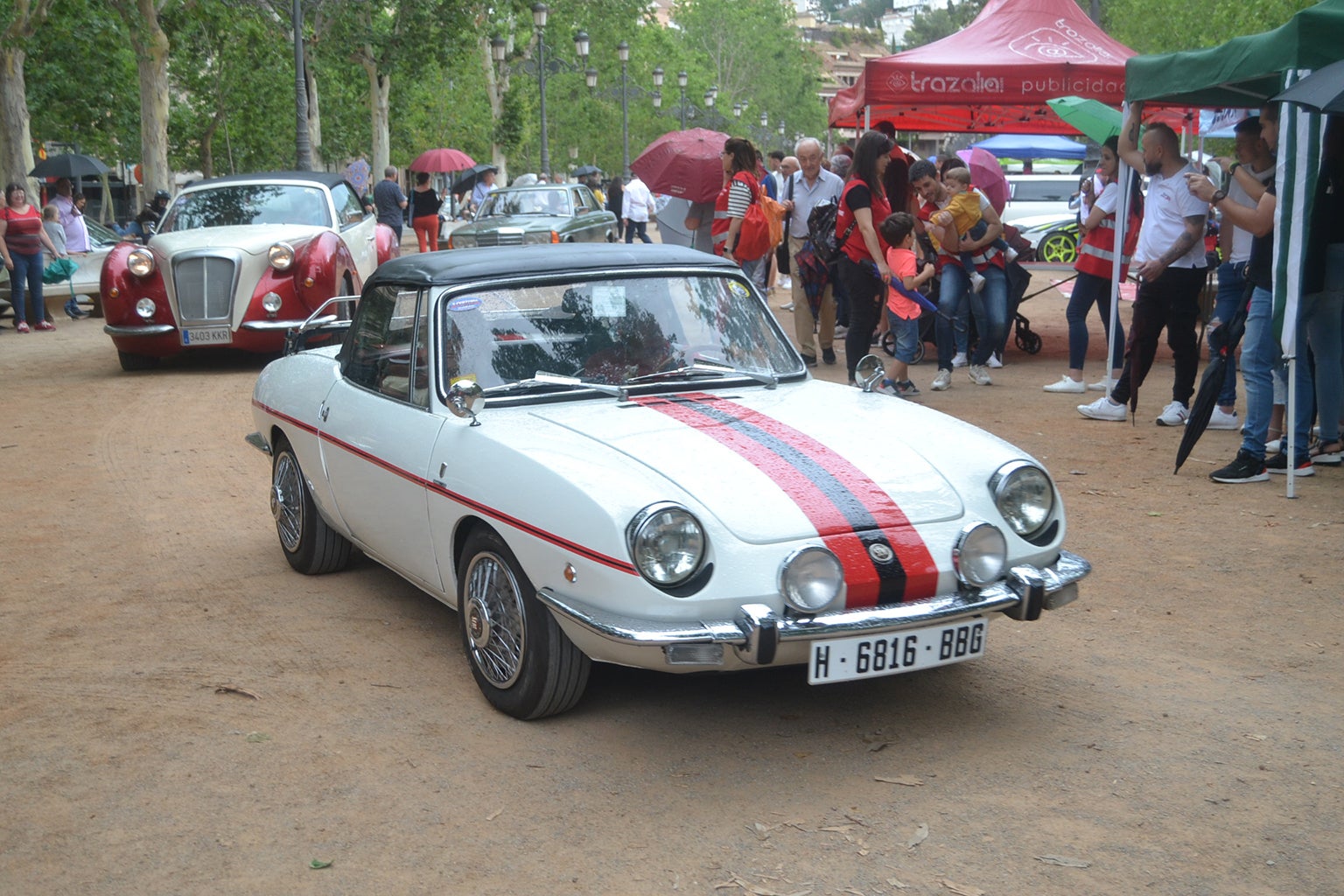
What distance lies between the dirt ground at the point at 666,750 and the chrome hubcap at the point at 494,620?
19 centimetres

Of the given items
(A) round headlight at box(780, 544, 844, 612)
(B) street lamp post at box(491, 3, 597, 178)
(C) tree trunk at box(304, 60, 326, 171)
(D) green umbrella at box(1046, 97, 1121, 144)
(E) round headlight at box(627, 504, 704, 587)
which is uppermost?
(B) street lamp post at box(491, 3, 597, 178)

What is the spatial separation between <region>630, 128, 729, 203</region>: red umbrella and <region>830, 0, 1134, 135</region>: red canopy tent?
2.30 m

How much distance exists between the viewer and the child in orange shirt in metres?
9.20

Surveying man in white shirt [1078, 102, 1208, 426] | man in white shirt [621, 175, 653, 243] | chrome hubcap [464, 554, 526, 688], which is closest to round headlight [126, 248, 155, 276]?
man in white shirt [1078, 102, 1208, 426]

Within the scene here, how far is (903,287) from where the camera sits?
9.34m

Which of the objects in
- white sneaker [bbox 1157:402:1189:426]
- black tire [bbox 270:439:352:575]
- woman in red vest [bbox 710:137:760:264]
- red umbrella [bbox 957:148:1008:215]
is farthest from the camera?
red umbrella [bbox 957:148:1008:215]

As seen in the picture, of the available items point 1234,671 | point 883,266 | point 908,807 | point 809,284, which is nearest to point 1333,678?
point 1234,671

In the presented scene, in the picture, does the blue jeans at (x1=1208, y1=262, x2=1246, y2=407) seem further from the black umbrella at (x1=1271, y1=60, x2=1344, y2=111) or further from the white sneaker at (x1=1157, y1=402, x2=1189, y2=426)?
the black umbrella at (x1=1271, y1=60, x2=1344, y2=111)

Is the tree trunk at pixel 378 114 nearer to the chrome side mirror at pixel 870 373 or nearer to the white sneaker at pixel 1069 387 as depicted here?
the white sneaker at pixel 1069 387

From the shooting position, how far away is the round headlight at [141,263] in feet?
42.1

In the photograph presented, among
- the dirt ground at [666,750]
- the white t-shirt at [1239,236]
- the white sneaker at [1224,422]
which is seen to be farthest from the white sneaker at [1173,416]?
the dirt ground at [666,750]

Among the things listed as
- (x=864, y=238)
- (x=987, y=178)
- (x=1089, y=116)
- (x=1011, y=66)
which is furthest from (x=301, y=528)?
(x=987, y=178)

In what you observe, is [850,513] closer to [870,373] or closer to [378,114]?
[870,373]

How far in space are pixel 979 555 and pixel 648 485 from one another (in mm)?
1037
